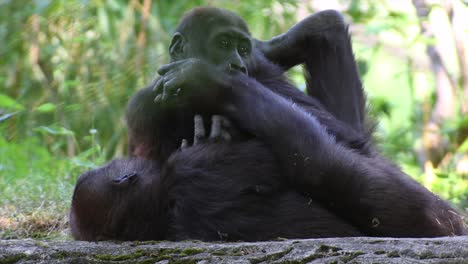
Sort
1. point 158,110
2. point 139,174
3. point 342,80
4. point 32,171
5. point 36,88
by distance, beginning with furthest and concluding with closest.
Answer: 1. point 36,88
2. point 32,171
3. point 342,80
4. point 158,110
5. point 139,174

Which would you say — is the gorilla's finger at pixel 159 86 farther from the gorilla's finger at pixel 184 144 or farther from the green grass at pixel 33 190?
the green grass at pixel 33 190

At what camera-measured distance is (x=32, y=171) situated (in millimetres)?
4426

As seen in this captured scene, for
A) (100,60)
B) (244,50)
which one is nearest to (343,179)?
(244,50)

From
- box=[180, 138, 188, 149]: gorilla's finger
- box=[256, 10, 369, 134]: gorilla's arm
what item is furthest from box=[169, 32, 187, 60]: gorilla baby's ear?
box=[180, 138, 188, 149]: gorilla's finger

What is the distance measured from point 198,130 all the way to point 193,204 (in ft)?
1.23

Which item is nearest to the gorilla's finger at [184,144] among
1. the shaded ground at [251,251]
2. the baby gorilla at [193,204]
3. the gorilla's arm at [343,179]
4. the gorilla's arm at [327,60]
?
the baby gorilla at [193,204]

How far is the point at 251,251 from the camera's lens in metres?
2.21

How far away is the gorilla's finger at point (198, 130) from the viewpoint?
9.50ft

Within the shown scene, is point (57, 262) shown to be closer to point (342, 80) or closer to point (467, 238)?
point (467, 238)

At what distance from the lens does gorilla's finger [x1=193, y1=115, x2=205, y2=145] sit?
2895 millimetres

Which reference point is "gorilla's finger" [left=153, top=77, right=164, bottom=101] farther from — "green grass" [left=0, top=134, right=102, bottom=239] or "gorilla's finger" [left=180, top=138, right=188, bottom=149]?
"green grass" [left=0, top=134, right=102, bottom=239]

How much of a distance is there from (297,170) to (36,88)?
4.31m

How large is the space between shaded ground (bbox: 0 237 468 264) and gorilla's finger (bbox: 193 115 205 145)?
55 cm

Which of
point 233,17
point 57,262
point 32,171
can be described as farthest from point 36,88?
point 57,262
